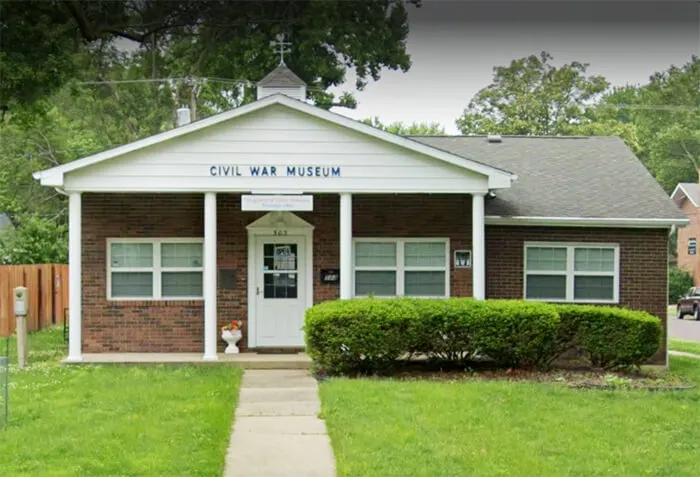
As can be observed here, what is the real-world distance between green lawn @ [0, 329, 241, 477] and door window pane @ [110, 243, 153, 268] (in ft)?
7.34

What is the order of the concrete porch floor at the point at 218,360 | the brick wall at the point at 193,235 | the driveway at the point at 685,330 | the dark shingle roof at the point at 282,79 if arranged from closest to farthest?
the concrete porch floor at the point at 218,360, the brick wall at the point at 193,235, the dark shingle roof at the point at 282,79, the driveway at the point at 685,330

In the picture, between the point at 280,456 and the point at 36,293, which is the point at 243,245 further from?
the point at 36,293

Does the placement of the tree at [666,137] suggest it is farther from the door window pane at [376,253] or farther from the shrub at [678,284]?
the door window pane at [376,253]

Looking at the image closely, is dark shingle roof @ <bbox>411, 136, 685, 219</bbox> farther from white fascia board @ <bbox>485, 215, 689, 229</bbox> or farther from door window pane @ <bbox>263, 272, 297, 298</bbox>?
door window pane @ <bbox>263, 272, 297, 298</bbox>

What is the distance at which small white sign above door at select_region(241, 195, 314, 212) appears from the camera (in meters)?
13.5

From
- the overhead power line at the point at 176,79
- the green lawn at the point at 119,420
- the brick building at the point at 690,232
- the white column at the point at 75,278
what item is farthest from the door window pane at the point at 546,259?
the brick building at the point at 690,232

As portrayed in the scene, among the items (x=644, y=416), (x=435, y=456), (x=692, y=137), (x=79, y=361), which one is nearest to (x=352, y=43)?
(x=79, y=361)

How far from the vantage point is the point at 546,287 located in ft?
50.5

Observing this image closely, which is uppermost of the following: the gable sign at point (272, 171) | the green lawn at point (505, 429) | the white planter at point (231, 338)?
the gable sign at point (272, 171)

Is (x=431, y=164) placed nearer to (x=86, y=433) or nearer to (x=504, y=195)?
(x=504, y=195)

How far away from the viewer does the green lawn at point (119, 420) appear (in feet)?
23.2

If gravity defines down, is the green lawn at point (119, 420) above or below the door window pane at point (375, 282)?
below

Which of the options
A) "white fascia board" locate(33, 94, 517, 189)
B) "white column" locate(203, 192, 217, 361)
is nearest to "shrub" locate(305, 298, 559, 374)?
"white column" locate(203, 192, 217, 361)

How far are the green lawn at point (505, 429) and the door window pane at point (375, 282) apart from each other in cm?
367
